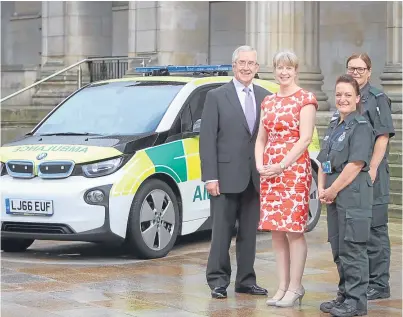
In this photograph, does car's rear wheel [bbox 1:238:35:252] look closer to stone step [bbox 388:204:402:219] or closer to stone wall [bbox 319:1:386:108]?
stone step [bbox 388:204:402:219]

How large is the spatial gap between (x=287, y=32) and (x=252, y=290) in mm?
8728

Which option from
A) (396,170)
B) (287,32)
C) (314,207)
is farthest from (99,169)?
(287,32)

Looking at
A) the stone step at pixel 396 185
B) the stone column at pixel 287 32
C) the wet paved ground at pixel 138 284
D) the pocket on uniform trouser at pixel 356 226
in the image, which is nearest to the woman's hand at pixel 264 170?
the pocket on uniform trouser at pixel 356 226

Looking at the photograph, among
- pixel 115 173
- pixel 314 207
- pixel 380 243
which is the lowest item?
pixel 314 207

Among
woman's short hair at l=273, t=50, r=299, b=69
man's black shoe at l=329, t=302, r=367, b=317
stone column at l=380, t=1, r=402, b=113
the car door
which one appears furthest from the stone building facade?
man's black shoe at l=329, t=302, r=367, b=317

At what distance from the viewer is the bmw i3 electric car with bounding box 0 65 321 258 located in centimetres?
1093

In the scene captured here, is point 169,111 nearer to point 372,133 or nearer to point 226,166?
point 226,166

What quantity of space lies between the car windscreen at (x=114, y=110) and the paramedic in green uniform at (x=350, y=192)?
350 cm

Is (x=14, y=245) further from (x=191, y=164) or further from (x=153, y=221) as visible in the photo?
(x=191, y=164)

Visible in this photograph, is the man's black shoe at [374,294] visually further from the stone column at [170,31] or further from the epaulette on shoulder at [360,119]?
the stone column at [170,31]

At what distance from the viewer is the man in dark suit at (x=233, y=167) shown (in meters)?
9.09

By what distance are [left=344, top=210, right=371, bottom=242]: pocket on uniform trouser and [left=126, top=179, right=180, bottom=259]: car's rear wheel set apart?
322cm

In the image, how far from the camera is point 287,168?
8617mm

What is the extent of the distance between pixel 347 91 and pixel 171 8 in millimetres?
11413
